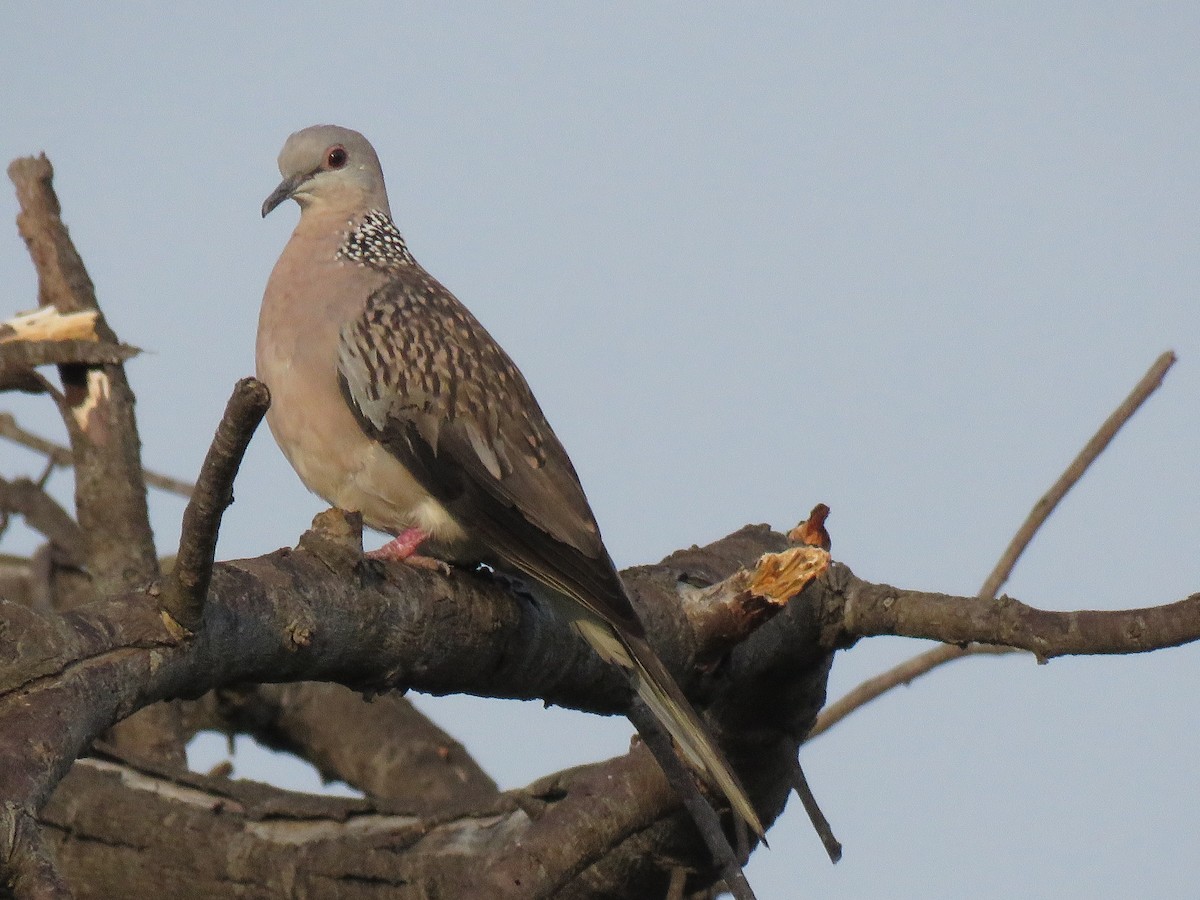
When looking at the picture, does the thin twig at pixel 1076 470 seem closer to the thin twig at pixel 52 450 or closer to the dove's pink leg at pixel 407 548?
the dove's pink leg at pixel 407 548

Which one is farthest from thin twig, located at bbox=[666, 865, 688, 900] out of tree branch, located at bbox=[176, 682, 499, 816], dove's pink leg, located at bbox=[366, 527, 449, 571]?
tree branch, located at bbox=[176, 682, 499, 816]

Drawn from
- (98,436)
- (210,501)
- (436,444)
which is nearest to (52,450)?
(98,436)

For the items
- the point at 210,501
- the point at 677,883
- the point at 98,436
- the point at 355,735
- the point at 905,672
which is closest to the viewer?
the point at 210,501

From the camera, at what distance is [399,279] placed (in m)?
4.77

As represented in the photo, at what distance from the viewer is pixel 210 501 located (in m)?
2.43

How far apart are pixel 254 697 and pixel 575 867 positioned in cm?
234

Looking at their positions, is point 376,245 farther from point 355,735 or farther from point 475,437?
point 355,735

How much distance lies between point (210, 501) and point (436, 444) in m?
1.81

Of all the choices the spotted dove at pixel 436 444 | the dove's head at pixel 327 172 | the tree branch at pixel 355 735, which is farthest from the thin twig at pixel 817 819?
the dove's head at pixel 327 172

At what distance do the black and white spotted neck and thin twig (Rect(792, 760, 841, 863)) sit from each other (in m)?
1.96

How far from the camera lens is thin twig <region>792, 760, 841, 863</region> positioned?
4.12 meters

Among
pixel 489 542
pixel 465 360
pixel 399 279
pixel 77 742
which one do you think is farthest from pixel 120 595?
pixel 399 279

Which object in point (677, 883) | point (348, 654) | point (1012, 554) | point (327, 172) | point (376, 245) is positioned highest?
point (327, 172)

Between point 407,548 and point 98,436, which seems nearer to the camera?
point 407,548
